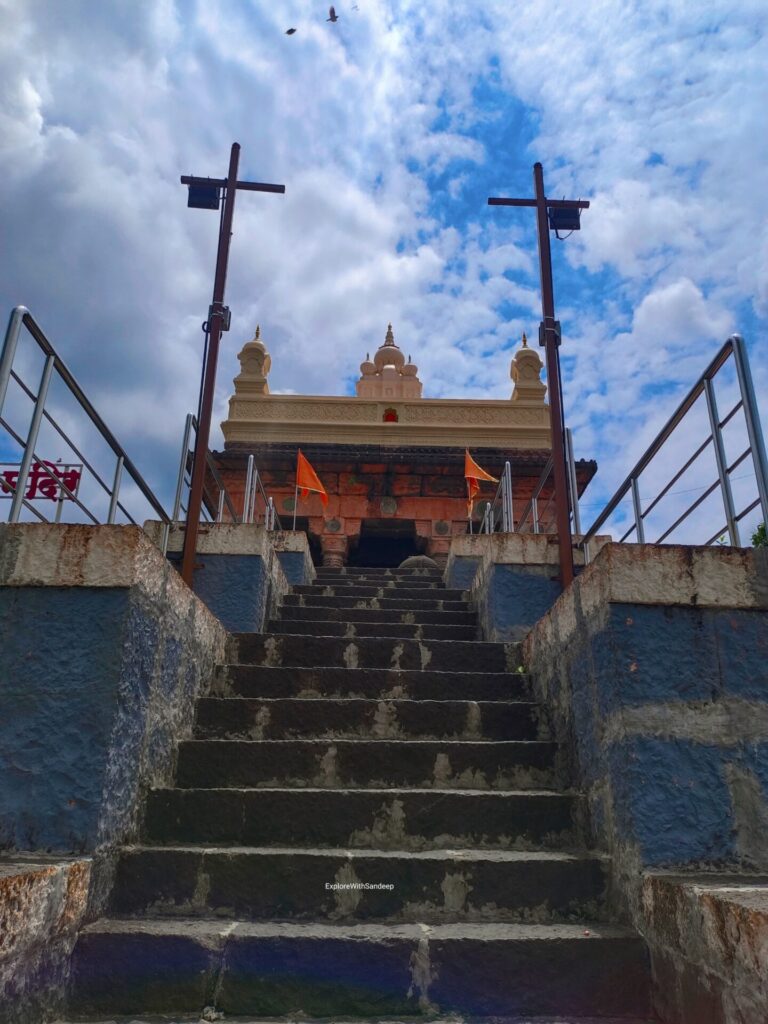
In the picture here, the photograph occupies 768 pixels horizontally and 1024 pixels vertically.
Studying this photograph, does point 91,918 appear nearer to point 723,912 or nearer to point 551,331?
point 723,912

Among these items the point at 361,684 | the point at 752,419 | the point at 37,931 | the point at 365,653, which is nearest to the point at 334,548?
the point at 365,653

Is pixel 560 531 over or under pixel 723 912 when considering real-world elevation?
over

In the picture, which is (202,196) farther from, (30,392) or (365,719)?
(365,719)

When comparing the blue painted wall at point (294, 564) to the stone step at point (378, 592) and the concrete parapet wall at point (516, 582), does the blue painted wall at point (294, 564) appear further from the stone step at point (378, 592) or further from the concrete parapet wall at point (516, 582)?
the concrete parapet wall at point (516, 582)

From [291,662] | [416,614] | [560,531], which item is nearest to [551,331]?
[560,531]

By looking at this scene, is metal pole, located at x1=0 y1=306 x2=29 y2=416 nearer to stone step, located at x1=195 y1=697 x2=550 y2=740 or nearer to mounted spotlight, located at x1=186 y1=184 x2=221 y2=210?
stone step, located at x1=195 y1=697 x2=550 y2=740

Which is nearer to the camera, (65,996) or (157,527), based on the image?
(65,996)

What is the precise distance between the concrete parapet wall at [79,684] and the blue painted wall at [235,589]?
7.65 ft

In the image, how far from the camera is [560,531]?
17.7ft

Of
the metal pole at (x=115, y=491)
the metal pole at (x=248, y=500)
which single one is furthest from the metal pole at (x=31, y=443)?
the metal pole at (x=248, y=500)

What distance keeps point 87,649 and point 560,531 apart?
11.7 feet

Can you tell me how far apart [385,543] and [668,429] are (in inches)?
421

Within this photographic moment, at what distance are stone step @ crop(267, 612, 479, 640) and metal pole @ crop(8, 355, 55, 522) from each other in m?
2.57

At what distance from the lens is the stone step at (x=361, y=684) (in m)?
4.11
